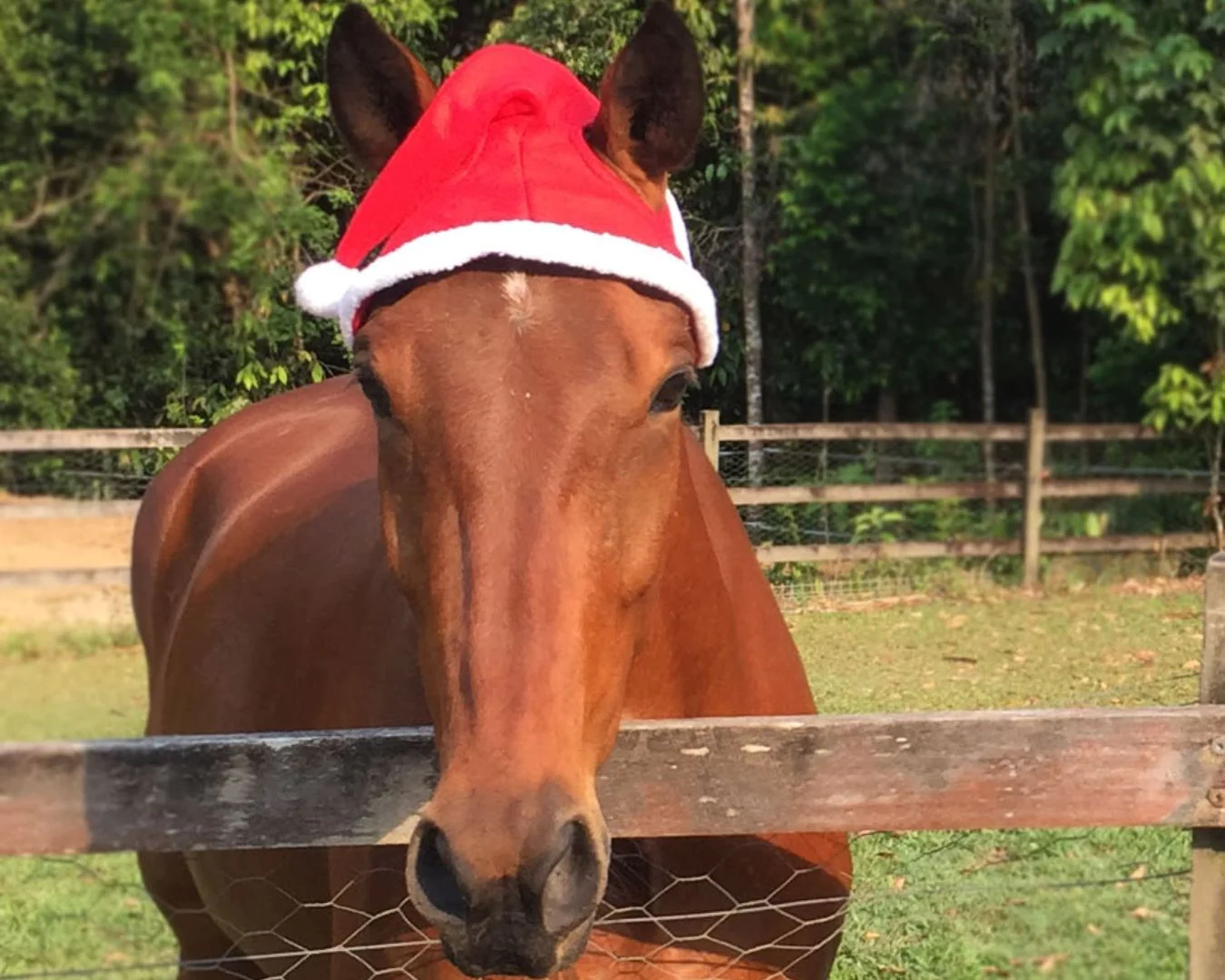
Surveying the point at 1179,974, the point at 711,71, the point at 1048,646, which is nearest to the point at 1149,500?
the point at 1048,646

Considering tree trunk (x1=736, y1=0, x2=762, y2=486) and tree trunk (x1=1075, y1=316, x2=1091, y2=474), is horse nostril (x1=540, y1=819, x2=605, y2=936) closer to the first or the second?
tree trunk (x1=736, y1=0, x2=762, y2=486)

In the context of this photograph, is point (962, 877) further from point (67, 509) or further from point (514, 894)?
point (67, 509)

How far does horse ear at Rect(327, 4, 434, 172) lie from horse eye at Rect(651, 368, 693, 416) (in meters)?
0.57

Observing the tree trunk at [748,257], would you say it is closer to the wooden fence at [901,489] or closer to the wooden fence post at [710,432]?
the wooden fence at [901,489]

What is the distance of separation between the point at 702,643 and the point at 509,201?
2.52 feet

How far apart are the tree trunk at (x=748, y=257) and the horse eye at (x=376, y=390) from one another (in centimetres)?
402

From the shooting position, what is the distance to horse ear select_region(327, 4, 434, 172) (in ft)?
5.82

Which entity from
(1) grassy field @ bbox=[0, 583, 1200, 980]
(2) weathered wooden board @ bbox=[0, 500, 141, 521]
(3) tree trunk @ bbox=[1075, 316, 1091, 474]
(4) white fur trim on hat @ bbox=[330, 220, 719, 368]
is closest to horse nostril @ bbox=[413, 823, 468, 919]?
(4) white fur trim on hat @ bbox=[330, 220, 719, 368]

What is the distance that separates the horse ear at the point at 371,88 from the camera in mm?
1774

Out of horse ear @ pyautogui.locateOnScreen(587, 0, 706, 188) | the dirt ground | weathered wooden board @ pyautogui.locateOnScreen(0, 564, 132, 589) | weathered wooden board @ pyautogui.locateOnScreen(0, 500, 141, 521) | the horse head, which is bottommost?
the dirt ground

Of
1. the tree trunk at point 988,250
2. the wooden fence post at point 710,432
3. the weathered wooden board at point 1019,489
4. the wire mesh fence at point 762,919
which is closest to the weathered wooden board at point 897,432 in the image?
the wooden fence post at point 710,432

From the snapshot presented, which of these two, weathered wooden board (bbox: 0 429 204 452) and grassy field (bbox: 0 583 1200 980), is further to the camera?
weathered wooden board (bbox: 0 429 204 452)

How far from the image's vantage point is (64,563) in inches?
389

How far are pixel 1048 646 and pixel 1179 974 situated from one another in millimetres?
2354
